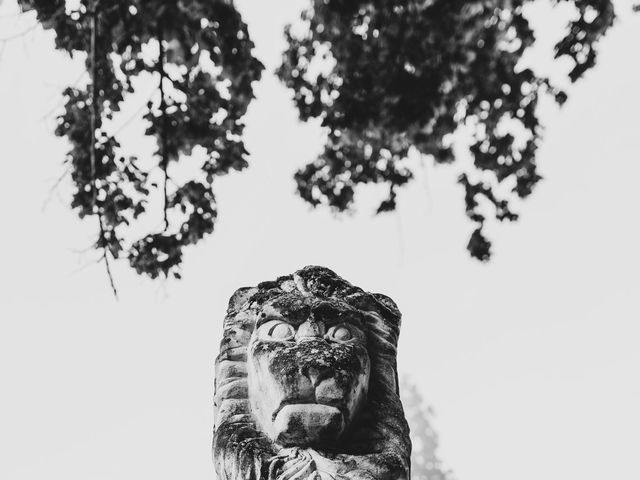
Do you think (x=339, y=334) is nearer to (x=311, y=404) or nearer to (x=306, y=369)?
(x=306, y=369)

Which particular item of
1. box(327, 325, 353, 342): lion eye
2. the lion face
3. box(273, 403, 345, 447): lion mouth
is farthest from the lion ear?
box(273, 403, 345, 447): lion mouth

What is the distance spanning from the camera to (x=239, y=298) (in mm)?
5707

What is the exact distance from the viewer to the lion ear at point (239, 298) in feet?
18.4

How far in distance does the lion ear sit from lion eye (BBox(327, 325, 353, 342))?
0.80m

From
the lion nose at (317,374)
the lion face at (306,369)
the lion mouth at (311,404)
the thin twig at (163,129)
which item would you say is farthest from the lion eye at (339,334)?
the thin twig at (163,129)

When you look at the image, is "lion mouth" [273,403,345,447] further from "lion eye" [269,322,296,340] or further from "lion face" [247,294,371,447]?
"lion eye" [269,322,296,340]

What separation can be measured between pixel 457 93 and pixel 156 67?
2.03m

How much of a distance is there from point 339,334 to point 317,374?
56 cm

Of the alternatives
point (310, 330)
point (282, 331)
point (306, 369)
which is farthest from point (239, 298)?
point (306, 369)

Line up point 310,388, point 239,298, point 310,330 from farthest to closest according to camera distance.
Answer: point 239,298, point 310,330, point 310,388

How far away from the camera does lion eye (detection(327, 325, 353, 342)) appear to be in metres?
5.04

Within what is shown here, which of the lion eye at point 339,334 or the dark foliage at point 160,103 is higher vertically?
the dark foliage at point 160,103

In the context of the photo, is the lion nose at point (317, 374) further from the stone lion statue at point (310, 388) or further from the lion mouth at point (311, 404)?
the lion mouth at point (311, 404)

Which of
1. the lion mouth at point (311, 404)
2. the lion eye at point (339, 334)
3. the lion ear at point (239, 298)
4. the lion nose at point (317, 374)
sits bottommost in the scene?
the lion mouth at point (311, 404)
